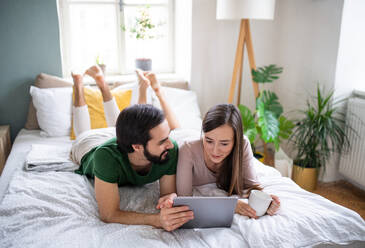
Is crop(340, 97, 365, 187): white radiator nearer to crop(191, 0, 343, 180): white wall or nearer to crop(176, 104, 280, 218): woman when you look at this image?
crop(191, 0, 343, 180): white wall

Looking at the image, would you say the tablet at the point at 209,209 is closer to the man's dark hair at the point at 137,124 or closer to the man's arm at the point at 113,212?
the man's arm at the point at 113,212

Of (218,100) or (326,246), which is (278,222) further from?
(218,100)

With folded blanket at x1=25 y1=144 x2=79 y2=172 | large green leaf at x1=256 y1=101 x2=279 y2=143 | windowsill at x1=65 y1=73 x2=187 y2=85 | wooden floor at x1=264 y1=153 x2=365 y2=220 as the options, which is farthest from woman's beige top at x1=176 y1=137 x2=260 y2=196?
windowsill at x1=65 y1=73 x2=187 y2=85

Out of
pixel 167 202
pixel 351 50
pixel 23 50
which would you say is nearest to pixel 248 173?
pixel 167 202

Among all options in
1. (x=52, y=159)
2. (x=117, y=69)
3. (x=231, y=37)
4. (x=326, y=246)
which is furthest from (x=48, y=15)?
(x=326, y=246)

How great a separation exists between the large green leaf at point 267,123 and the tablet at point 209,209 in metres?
1.25

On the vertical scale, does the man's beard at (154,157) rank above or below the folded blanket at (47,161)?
above

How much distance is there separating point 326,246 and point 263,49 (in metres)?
2.28

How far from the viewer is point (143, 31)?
3.01 m

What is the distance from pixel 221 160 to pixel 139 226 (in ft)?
1.46

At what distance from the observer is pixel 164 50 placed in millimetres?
3391

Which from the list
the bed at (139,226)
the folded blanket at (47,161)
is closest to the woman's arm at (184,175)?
the bed at (139,226)

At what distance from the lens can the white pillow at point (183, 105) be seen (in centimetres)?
255

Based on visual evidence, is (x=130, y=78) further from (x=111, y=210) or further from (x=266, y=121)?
(x=111, y=210)
